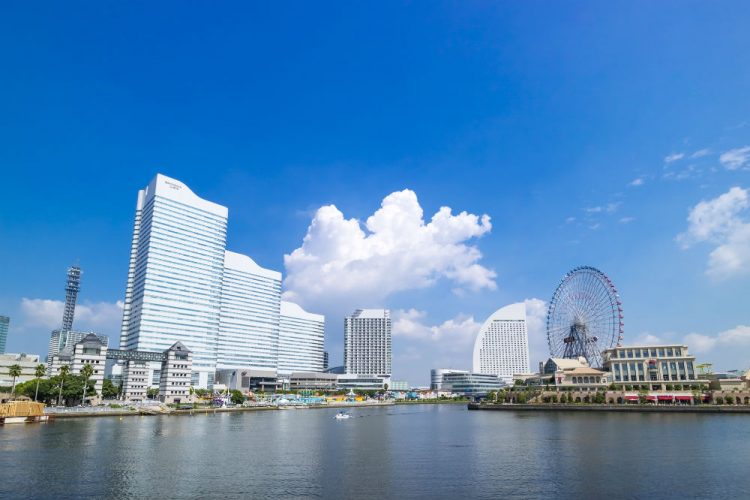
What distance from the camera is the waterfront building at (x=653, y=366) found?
176875 millimetres

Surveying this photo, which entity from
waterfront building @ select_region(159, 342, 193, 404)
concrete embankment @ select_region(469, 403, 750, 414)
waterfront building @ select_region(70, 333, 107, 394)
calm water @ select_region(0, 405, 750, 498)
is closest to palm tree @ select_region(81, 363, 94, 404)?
waterfront building @ select_region(70, 333, 107, 394)

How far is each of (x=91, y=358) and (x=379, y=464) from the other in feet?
502

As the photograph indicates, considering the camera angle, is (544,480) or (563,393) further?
(563,393)

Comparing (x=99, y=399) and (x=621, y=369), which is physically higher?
(x=621, y=369)

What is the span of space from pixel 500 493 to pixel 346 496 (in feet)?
48.8

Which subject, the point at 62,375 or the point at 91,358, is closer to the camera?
the point at 62,375

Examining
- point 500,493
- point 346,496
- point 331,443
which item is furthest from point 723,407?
point 346,496

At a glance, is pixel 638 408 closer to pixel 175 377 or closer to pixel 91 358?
pixel 175 377

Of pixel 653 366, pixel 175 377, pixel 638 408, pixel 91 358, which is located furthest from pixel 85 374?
pixel 653 366

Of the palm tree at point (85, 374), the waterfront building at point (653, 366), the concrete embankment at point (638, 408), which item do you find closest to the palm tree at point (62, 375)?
the palm tree at point (85, 374)

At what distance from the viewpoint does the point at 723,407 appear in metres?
150

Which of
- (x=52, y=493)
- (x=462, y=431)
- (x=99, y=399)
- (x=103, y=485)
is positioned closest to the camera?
(x=52, y=493)

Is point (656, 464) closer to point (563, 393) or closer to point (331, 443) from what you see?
point (331, 443)

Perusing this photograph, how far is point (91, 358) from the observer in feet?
582
